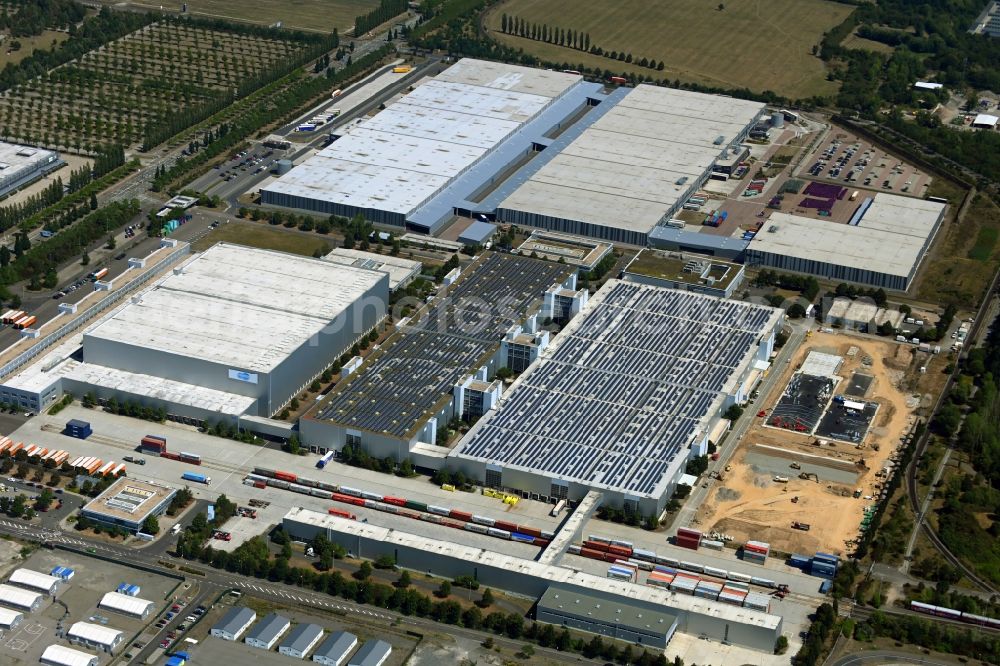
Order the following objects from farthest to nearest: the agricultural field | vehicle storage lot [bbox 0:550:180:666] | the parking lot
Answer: the agricultural field, the parking lot, vehicle storage lot [bbox 0:550:180:666]

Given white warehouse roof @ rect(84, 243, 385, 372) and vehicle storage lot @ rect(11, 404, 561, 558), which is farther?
white warehouse roof @ rect(84, 243, 385, 372)

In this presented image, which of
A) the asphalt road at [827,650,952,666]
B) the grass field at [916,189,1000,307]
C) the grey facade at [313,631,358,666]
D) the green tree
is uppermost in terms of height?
the asphalt road at [827,650,952,666]

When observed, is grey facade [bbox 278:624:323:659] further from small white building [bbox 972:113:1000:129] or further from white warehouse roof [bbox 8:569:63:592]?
small white building [bbox 972:113:1000:129]

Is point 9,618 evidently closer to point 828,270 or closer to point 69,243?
point 69,243

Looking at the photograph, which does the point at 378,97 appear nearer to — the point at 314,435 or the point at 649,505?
the point at 314,435

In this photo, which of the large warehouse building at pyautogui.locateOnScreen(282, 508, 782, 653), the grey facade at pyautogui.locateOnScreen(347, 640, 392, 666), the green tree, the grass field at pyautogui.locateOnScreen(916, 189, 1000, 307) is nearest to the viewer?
the grey facade at pyautogui.locateOnScreen(347, 640, 392, 666)

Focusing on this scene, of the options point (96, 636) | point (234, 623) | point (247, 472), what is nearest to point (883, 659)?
point (234, 623)

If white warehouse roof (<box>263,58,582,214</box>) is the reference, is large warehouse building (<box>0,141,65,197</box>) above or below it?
below

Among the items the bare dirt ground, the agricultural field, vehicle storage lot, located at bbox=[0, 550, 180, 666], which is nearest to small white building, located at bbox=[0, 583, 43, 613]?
vehicle storage lot, located at bbox=[0, 550, 180, 666]
